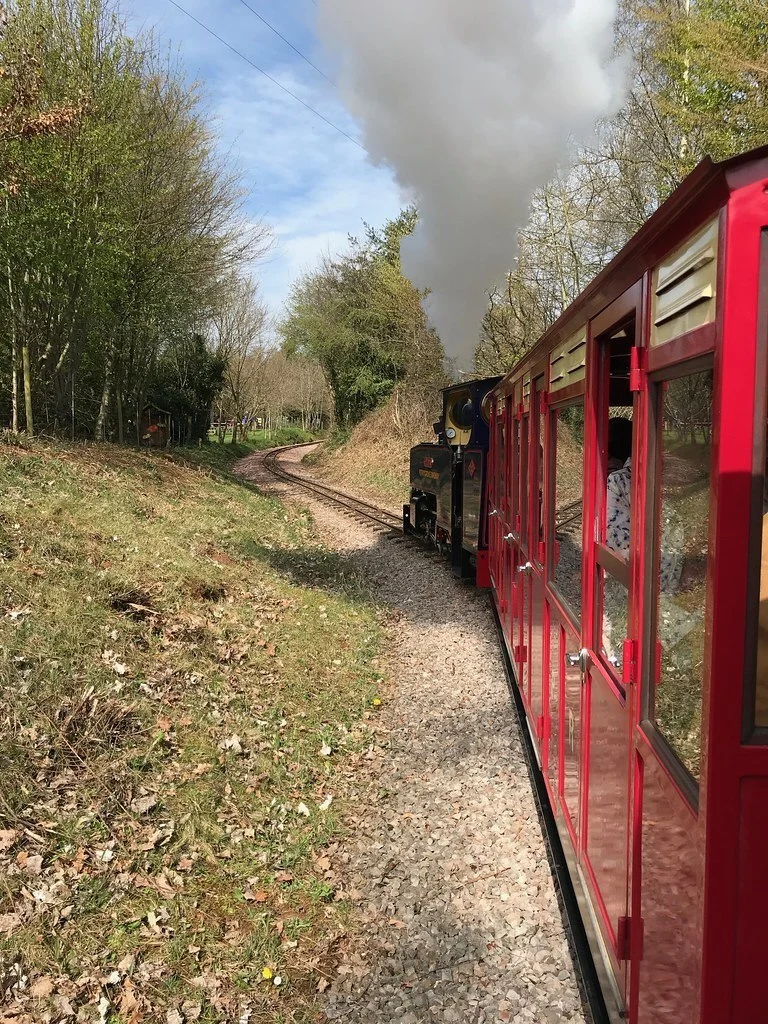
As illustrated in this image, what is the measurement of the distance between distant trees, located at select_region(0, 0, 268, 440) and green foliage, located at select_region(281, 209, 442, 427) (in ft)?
30.9

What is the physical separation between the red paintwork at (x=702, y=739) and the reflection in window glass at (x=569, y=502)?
157mm

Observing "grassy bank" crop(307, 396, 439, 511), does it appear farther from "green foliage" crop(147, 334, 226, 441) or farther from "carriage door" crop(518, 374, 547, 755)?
"carriage door" crop(518, 374, 547, 755)

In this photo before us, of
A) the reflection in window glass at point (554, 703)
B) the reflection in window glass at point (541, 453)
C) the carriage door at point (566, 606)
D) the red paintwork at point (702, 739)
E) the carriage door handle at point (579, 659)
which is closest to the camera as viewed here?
the red paintwork at point (702, 739)

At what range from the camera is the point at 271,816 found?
4.28 metres

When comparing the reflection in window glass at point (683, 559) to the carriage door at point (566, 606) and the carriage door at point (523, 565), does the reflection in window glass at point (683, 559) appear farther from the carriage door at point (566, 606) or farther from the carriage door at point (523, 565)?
the carriage door at point (523, 565)

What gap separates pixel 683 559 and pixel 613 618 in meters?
0.73

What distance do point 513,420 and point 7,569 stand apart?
430 centimetres

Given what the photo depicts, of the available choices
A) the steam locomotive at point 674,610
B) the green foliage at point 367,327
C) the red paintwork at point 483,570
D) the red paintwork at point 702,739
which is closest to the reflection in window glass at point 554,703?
the steam locomotive at point 674,610

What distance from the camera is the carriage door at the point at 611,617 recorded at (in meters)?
2.22

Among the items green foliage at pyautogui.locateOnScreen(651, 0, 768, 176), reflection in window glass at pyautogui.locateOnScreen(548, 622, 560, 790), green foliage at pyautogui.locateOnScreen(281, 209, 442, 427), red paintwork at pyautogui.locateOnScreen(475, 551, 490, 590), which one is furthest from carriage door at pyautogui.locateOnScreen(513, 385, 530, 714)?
green foliage at pyautogui.locateOnScreen(281, 209, 442, 427)

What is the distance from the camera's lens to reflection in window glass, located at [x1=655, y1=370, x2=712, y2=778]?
5.17 ft

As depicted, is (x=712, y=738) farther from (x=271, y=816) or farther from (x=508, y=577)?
(x=508, y=577)

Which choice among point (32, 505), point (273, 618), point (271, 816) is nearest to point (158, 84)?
point (32, 505)

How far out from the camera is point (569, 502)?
340 cm
